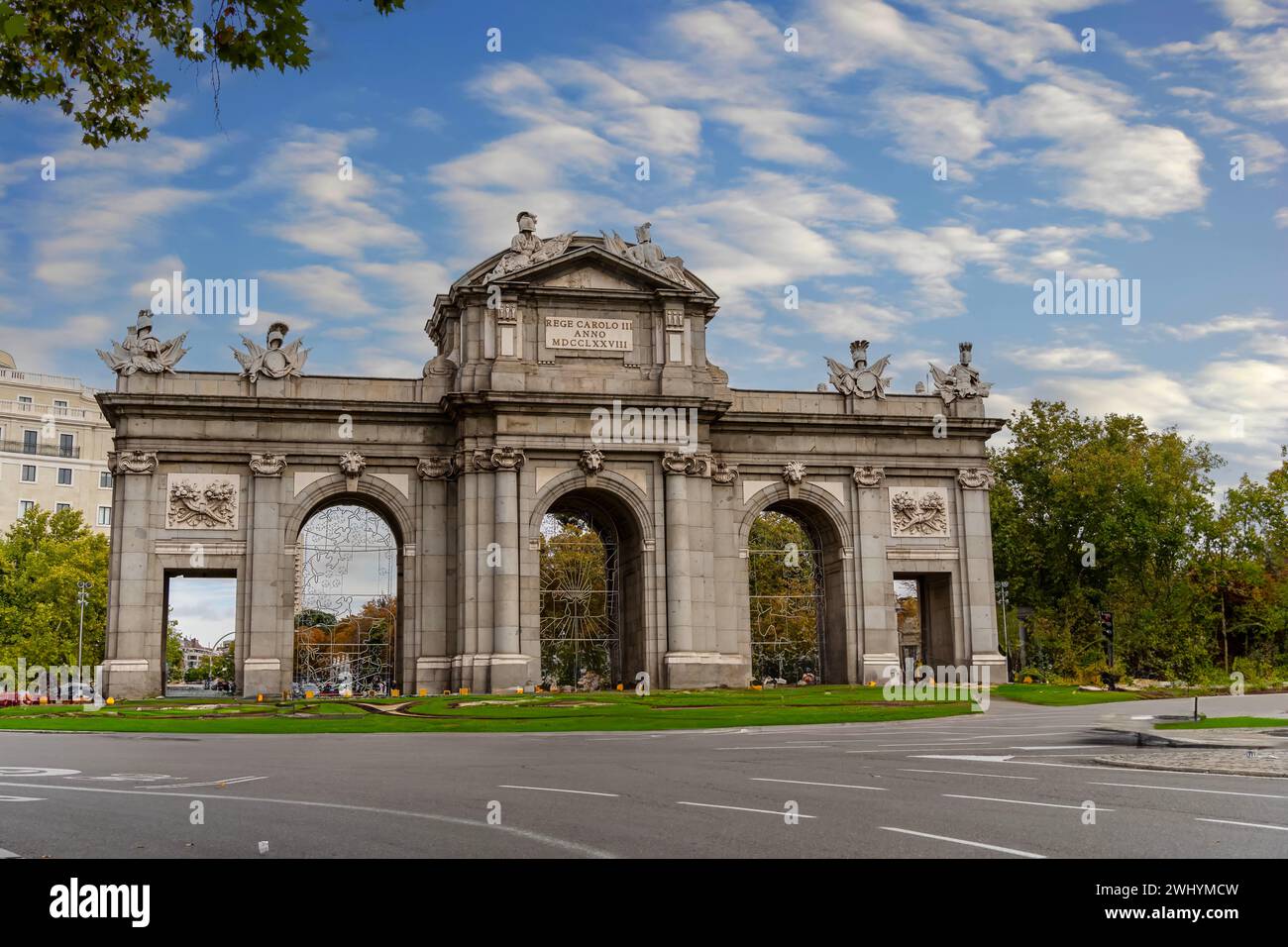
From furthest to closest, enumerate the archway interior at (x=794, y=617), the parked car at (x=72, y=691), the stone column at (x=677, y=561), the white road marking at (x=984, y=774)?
the parked car at (x=72, y=691)
the archway interior at (x=794, y=617)
the stone column at (x=677, y=561)
the white road marking at (x=984, y=774)

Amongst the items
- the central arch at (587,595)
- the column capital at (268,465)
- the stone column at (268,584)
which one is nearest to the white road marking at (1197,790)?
the central arch at (587,595)

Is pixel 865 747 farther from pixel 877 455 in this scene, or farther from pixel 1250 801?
pixel 877 455

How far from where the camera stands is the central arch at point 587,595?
5103cm

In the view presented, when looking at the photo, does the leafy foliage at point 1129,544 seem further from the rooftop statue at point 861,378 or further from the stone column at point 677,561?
the stone column at point 677,561

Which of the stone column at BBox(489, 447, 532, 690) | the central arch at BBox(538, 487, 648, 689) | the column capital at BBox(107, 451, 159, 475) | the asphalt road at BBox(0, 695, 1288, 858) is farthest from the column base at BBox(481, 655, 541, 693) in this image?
the asphalt road at BBox(0, 695, 1288, 858)

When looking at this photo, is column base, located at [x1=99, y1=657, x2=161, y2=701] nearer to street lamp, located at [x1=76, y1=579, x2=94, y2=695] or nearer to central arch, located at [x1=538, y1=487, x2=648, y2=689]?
central arch, located at [x1=538, y1=487, x2=648, y2=689]

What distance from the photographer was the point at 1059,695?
4331cm

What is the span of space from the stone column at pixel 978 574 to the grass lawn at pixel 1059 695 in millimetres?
4616

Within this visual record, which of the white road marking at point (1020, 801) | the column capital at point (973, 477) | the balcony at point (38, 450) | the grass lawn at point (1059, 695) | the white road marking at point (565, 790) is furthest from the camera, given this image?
Result: the balcony at point (38, 450)

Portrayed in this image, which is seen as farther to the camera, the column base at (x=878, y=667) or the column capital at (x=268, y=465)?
the column base at (x=878, y=667)

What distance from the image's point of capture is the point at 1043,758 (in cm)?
2042

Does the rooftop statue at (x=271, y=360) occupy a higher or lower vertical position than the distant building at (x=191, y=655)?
higher

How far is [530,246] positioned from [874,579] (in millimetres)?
20199
